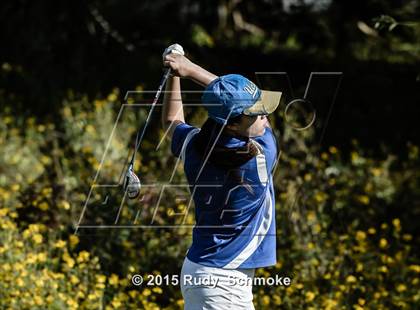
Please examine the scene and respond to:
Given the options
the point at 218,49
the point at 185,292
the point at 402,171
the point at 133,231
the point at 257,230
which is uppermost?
the point at 218,49

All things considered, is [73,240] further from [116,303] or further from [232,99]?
[232,99]

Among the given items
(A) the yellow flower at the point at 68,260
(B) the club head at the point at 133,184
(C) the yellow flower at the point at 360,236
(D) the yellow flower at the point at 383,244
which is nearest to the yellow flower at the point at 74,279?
(A) the yellow flower at the point at 68,260

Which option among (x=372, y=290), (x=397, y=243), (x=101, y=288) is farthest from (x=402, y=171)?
(x=101, y=288)

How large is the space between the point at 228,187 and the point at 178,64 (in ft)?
1.76

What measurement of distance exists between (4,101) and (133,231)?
3.03 meters

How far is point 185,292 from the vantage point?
367cm

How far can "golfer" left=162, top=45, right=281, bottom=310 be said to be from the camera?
3572 mm

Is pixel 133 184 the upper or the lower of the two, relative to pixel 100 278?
upper

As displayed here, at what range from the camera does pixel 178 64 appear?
374cm

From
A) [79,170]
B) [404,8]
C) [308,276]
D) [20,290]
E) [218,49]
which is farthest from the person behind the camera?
[218,49]

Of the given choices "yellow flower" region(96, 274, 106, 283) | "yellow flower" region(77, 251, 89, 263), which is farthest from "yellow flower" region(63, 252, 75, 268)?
"yellow flower" region(96, 274, 106, 283)

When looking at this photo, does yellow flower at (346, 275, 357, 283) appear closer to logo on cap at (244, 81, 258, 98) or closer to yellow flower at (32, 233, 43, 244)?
yellow flower at (32, 233, 43, 244)

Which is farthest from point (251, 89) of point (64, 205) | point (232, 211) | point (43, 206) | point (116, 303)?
point (43, 206)

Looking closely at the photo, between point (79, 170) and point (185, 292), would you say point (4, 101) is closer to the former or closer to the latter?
point (79, 170)
